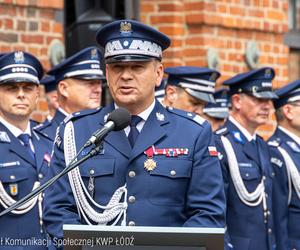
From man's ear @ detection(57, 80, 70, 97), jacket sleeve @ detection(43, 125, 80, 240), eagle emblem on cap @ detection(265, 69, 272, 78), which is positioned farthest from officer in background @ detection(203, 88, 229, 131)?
jacket sleeve @ detection(43, 125, 80, 240)

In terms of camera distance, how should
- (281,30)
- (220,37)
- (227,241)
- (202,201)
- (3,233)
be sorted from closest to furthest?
(202,201) → (3,233) → (227,241) → (220,37) → (281,30)

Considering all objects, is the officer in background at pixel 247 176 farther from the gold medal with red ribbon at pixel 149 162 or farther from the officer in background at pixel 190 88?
the gold medal with red ribbon at pixel 149 162

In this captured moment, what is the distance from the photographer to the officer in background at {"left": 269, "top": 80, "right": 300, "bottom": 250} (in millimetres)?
9344

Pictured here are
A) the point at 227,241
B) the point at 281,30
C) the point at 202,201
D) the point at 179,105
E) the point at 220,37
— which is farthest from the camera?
the point at 281,30

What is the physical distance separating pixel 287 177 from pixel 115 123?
13.2ft

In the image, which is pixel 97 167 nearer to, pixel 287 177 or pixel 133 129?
pixel 133 129

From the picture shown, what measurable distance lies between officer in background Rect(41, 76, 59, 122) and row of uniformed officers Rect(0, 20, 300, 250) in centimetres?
2

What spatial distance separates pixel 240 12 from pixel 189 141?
6100mm

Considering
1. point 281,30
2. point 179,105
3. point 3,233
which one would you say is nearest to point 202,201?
point 3,233

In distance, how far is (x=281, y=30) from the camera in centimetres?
1276

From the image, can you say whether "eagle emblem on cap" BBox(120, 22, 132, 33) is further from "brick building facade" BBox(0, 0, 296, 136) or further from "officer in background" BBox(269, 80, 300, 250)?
"brick building facade" BBox(0, 0, 296, 136)

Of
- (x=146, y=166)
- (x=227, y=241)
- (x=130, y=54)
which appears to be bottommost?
(x=227, y=241)

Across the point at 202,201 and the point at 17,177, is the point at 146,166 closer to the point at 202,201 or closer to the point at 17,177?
the point at 202,201

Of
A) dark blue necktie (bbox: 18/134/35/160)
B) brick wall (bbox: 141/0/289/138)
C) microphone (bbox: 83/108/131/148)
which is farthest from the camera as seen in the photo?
brick wall (bbox: 141/0/289/138)
